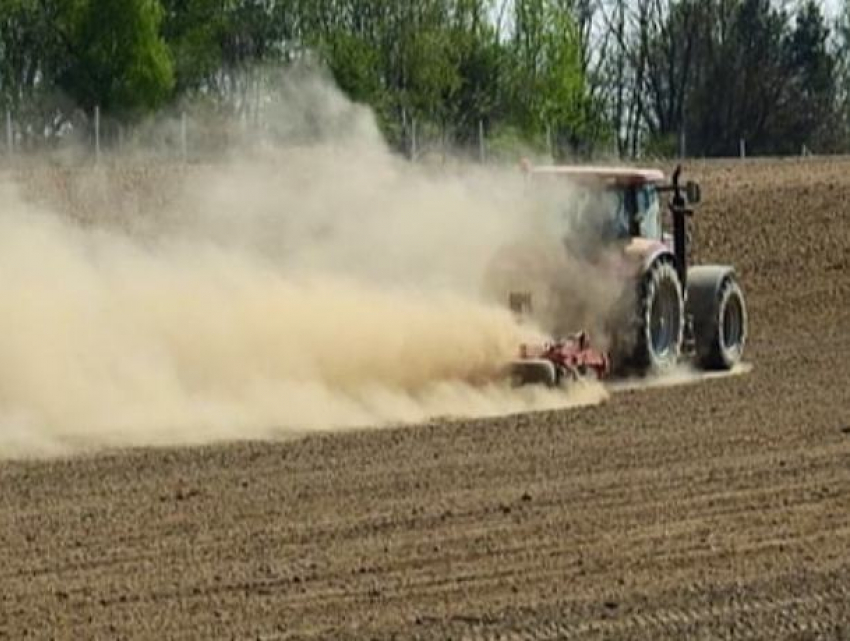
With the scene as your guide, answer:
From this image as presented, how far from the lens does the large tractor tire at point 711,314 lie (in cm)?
2405

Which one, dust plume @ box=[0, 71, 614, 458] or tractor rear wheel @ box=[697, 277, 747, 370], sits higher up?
dust plume @ box=[0, 71, 614, 458]

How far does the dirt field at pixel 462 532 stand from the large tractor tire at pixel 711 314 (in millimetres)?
4430

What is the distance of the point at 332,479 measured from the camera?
47.9 feet

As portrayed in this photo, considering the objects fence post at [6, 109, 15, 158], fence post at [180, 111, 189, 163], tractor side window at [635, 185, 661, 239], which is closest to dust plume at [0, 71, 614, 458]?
tractor side window at [635, 185, 661, 239]

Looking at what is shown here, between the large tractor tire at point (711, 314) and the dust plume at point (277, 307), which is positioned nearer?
the dust plume at point (277, 307)

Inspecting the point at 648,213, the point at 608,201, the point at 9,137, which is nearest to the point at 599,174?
the point at 608,201

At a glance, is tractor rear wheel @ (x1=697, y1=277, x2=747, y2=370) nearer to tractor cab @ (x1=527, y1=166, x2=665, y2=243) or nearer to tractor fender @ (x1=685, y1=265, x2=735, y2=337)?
tractor fender @ (x1=685, y1=265, x2=735, y2=337)

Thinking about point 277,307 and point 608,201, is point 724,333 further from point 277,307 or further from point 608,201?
point 277,307

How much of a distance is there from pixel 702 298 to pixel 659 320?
1.41 meters

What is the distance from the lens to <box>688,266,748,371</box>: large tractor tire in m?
24.0

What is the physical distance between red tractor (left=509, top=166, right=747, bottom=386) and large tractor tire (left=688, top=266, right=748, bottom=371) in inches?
0.4

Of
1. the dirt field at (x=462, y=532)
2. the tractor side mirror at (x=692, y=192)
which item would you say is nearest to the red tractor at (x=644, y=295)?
the tractor side mirror at (x=692, y=192)

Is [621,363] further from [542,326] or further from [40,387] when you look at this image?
[40,387]

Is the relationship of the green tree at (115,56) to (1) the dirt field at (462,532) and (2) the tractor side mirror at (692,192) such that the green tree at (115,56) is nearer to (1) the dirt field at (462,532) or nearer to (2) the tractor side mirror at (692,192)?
(2) the tractor side mirror at (692,192)
